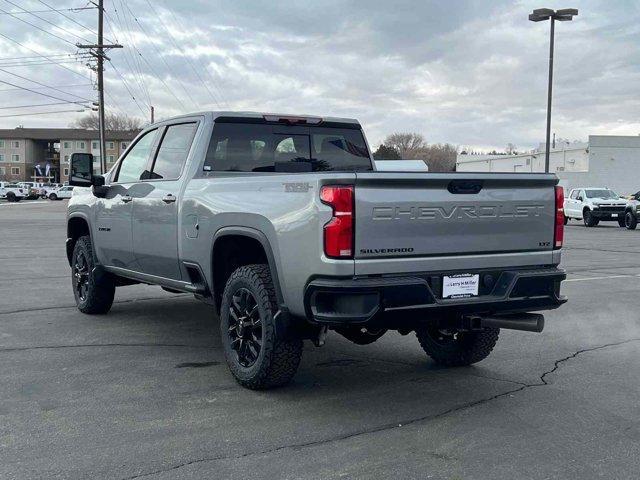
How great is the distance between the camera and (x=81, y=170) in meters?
7.67

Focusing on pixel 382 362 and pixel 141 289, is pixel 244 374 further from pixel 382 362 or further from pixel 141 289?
pixel 141 289

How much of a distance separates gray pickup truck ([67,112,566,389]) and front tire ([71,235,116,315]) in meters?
1.39

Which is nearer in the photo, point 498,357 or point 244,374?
point 244,374

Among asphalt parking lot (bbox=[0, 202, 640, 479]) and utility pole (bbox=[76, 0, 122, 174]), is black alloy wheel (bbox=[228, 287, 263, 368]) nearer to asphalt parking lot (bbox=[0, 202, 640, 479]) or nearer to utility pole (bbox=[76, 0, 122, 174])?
asphalt parking lot (bbox=[0, 202, 640, 479])

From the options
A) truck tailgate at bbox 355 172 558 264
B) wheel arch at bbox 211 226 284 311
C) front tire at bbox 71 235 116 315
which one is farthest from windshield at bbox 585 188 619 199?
wheel arch at bbox 211 226 284 311

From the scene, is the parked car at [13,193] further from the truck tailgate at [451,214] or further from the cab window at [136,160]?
the truck tailgate at [451,214]

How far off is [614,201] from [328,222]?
29.7 metres

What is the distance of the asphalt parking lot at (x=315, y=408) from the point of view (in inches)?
157

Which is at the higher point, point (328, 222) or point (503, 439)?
point (328, 222)

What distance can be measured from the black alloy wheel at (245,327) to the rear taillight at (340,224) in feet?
3.24

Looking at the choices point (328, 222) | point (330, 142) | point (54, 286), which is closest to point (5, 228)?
point (54, 286)

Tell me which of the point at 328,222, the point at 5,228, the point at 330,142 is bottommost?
the point at 5,228

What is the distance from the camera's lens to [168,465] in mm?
3959

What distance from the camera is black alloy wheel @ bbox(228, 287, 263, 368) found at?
527 centimetres
